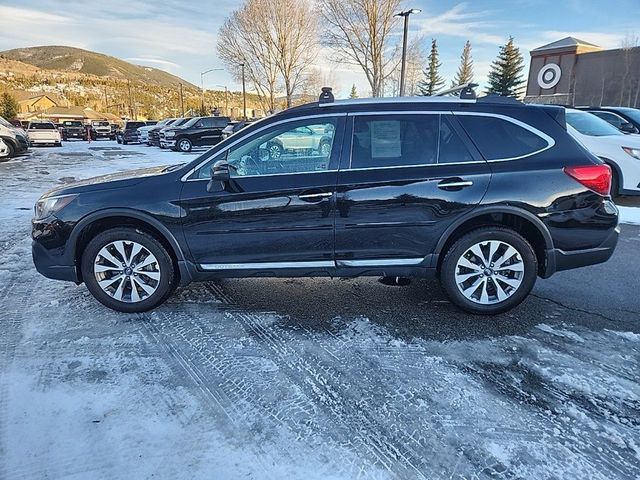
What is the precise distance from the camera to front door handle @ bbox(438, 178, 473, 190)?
3461mm

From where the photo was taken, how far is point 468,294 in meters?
3.64

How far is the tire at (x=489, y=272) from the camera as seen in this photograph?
140 inches

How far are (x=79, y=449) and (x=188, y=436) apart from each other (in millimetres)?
520

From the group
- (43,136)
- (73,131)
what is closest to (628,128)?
(43,136)

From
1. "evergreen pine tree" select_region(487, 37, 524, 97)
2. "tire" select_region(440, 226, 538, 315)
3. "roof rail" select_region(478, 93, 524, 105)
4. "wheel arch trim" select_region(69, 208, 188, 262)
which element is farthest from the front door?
"evergreen pine tree" select_region(487, 37, 524, 97)

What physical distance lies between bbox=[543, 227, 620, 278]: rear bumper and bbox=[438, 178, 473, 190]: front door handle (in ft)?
2.93

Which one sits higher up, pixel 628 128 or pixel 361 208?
pixel 628 128

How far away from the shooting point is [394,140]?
356 centimetres

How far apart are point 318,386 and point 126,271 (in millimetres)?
1959

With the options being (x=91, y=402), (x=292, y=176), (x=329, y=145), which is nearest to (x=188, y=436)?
(x=91, y=402)

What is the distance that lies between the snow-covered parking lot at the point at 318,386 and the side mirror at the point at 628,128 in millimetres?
6860

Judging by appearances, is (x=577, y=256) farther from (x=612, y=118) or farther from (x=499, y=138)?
(x=612, y=118)

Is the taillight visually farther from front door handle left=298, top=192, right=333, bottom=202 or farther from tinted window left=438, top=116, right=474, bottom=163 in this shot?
front door handle left=298, top=192, right=333, bottom=202

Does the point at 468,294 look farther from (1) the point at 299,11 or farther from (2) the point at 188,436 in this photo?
(1) the point at 299,11
